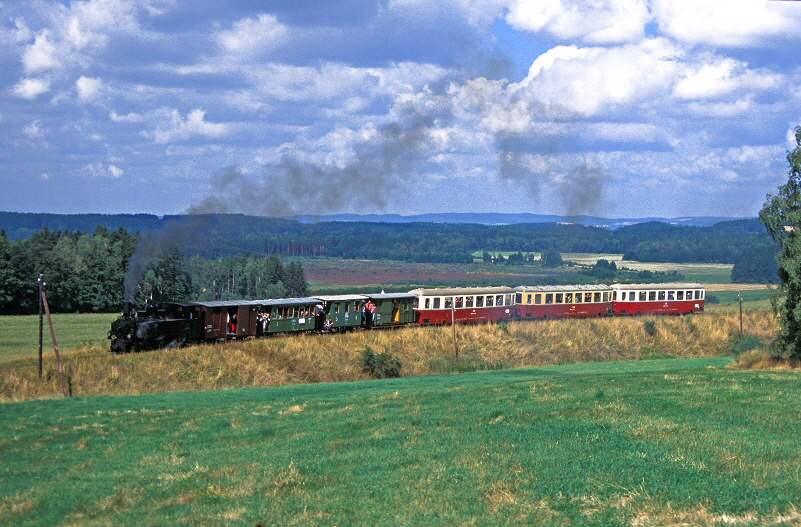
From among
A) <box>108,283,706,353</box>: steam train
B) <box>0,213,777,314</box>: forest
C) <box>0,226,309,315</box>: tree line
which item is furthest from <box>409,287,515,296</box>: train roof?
<box>0,226,309,315</box>: tree line

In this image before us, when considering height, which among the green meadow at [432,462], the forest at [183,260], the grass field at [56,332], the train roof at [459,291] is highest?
the forest at [183,260]

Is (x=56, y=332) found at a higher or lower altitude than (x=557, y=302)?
lower

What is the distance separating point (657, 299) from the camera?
69.9 meters

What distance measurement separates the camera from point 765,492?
11.8m

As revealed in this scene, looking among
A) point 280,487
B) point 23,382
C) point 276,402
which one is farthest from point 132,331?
point 280,487

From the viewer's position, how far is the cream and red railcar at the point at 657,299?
6894 centimetres

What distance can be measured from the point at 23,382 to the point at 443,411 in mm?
20837

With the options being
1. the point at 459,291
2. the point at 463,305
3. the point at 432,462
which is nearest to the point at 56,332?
the point at 459,291

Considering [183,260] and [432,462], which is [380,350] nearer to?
[183,260]

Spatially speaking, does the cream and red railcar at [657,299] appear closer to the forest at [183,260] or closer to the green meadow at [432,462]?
the forest at [183,260]

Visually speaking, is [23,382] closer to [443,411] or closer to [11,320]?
[443,411]

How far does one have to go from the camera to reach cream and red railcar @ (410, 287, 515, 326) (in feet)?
196

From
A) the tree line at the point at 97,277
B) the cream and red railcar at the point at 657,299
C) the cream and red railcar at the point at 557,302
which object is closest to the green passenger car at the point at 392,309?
the cream and red railcar at the point at 557,302

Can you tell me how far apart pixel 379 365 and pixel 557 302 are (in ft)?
82.6
